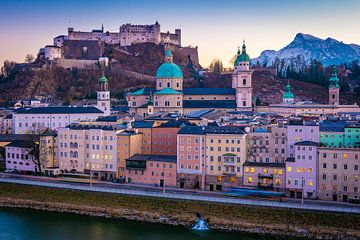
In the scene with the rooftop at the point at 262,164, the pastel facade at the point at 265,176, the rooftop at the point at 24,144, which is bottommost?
the pastel facade at the point at 265,176

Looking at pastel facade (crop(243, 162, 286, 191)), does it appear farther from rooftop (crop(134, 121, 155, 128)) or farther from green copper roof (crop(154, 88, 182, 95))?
green copper roof (crop(154, 88, 182, 95))

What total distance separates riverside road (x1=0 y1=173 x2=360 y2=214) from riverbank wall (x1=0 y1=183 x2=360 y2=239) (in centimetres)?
32

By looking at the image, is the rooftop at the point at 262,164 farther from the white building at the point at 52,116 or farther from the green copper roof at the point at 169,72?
the green copper roof at the point at 169,72

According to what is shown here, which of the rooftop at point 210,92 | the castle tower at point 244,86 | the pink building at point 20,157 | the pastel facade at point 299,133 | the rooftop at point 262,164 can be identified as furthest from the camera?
the rooftop at point 210,92

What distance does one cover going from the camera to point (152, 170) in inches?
1217

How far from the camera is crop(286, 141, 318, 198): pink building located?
1059 inches

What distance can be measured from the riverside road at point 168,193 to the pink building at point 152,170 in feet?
3.05

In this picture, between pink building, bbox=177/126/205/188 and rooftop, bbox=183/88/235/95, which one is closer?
pink building, bbox=177/126/205/188

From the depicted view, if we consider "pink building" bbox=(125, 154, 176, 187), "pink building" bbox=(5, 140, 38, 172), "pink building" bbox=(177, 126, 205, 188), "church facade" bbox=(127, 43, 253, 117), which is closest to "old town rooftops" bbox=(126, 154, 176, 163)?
"pink building" bbox=(125, 154, 176, 187)

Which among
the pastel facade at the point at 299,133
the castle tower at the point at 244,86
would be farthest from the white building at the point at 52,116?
the pastel facade at the point at 299,133

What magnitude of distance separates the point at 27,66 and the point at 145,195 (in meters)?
57.1

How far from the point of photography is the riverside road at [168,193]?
2431cm

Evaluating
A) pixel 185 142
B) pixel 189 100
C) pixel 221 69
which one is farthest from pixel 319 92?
pixel 185 142

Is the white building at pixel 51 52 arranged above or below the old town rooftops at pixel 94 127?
above
